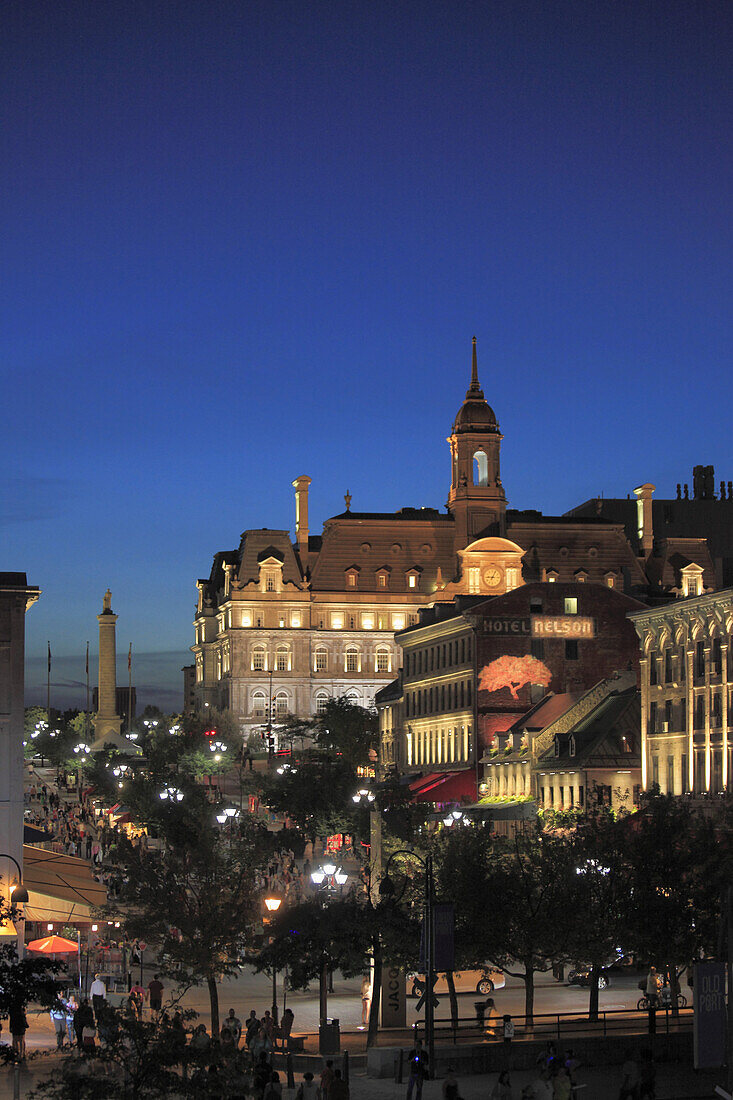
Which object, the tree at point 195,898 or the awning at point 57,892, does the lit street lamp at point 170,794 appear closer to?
the awning at point 57,892

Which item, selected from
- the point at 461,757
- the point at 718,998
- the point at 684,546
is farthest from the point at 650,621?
the point at 684,546

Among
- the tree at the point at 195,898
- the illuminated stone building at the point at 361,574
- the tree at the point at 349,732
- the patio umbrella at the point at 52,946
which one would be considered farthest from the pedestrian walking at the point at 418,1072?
the illuminated stone building at the point at 361,574

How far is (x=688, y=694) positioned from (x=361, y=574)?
99649 millimetres

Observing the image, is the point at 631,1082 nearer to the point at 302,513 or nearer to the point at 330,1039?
the point at 330,1039

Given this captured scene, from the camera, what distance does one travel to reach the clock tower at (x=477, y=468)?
172625mm

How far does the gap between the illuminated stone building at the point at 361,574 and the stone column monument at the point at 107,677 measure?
11.5m

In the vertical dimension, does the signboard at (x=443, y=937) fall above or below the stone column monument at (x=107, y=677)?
below

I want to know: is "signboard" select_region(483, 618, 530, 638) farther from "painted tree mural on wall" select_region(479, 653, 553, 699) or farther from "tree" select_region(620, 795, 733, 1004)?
"tree" select_region(620, 795, 733, 1004)

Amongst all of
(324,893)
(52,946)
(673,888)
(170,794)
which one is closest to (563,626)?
(170,794)

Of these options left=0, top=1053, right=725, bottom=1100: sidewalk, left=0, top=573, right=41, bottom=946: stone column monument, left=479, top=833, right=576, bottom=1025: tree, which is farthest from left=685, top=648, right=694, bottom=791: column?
left=0, top=1053, right=725, bottom=1100: sidewalk

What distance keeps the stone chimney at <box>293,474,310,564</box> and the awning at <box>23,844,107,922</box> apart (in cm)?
11892

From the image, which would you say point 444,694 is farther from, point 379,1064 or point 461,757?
point 379,1064

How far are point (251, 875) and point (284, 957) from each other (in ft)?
18.6

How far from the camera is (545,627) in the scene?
4139 inches
